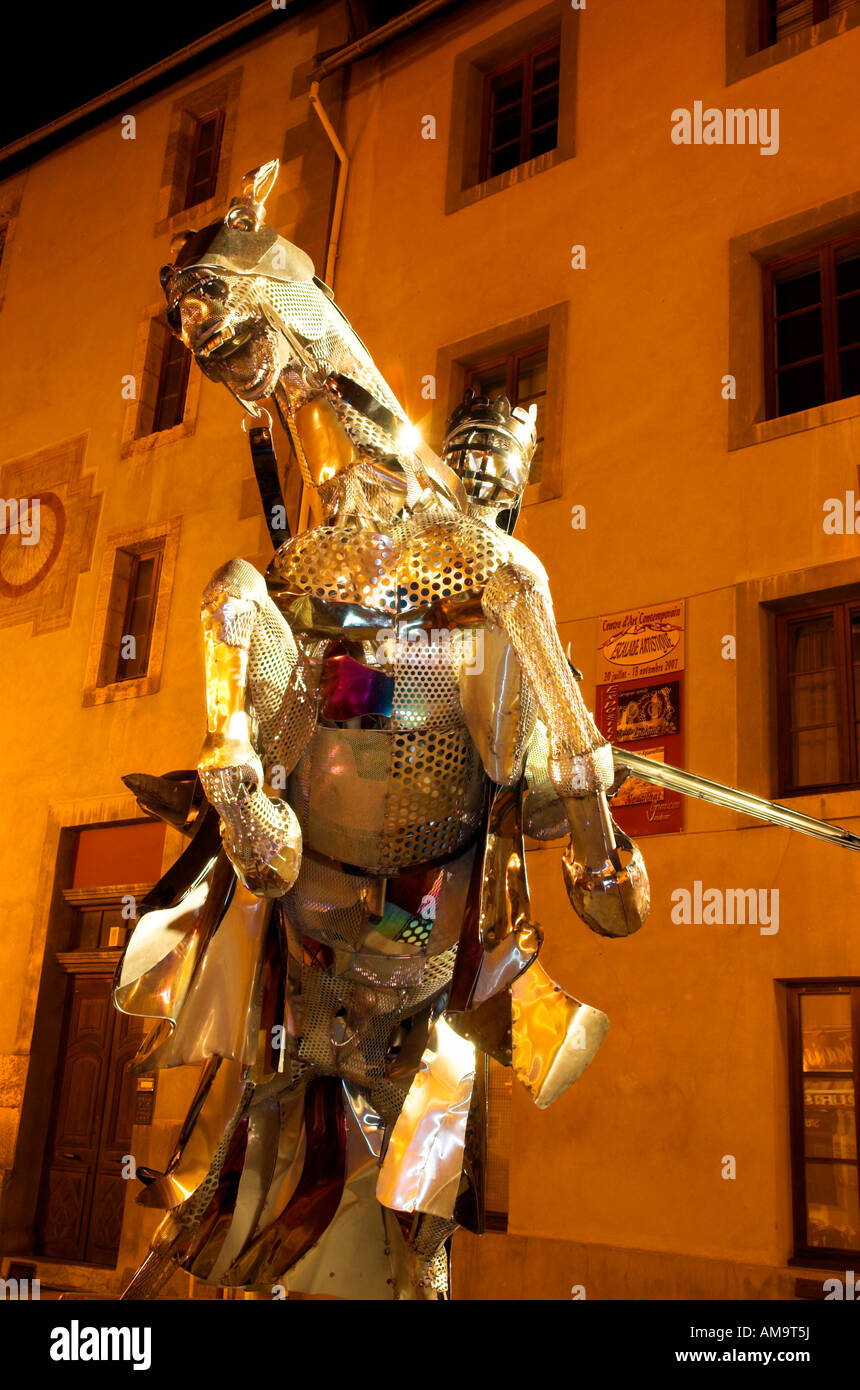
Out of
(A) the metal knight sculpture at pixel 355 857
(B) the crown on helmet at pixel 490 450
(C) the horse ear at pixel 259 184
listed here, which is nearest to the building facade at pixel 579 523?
(B) the crown on helmet at pixel 490 450

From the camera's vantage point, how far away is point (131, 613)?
11.0 meters

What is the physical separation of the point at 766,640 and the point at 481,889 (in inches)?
210

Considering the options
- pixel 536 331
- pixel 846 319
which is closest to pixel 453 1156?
pixel 846 319

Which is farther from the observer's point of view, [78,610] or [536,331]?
[78,610]

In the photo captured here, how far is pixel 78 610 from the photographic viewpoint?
36.5ft

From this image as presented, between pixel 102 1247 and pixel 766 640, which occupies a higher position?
pixel 766 640

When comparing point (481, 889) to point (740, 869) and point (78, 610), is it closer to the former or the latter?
point (740, 869)

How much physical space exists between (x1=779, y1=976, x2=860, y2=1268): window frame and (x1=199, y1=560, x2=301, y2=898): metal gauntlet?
5.06 m

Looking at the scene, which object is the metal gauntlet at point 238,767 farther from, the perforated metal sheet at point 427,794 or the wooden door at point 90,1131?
the wooden door at point 90,1131

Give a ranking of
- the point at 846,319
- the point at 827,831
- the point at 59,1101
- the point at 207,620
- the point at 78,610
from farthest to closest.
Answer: the point at 78,610
the point at 59,1101
the point at 846,319
the point at 827,831
the point at 207,620

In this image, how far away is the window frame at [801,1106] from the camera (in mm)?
6180

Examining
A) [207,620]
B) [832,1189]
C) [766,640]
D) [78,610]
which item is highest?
[78,610]

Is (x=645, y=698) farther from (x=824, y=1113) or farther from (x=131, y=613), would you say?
(x=131, y=613)

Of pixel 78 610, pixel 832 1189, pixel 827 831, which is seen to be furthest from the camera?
pixel 78 610
